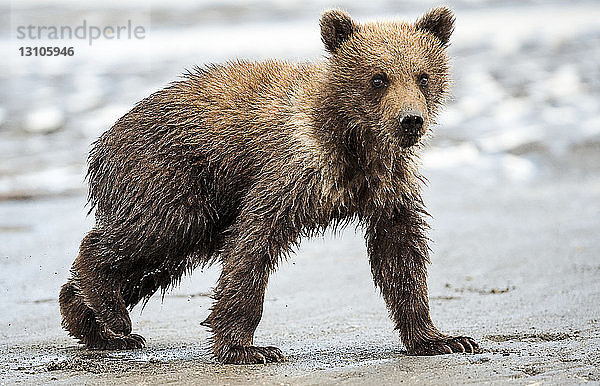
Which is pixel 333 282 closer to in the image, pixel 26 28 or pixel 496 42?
pixel 496 42

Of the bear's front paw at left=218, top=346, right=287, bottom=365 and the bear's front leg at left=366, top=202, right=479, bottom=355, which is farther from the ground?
the bear's front leg at left=366, top=202, right=479, bottom=355

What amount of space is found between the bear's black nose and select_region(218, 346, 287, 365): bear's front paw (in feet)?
4.80

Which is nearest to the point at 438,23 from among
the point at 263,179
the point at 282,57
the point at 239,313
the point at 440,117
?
the point at 263,179

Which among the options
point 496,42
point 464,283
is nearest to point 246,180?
point 464,283

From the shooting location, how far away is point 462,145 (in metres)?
13.0

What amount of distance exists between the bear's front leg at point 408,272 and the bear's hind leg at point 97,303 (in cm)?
159

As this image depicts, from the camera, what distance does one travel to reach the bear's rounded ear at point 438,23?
5.77m

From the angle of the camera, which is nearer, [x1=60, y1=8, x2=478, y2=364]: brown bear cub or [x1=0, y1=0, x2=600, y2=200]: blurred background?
[x1=60, y1=8, x2=478, y2=364]: brown bear cub

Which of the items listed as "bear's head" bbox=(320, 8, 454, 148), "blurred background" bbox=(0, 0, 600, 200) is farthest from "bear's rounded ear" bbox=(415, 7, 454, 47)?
"blurred background" bbox=(0, 0, 600, 200)

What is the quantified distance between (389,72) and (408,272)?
1215 millimetres

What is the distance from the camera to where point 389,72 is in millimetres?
5379

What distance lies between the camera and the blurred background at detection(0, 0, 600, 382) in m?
8.98

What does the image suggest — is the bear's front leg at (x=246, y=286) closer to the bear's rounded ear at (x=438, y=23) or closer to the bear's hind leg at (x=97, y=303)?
the bear's hind leg at (x=97, y=303)

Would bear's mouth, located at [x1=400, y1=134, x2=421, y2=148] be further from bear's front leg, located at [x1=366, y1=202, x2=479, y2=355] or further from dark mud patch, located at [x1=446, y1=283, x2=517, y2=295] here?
dark mud patch, located at [x1=446, y1=283, x2=517, y2=295]
